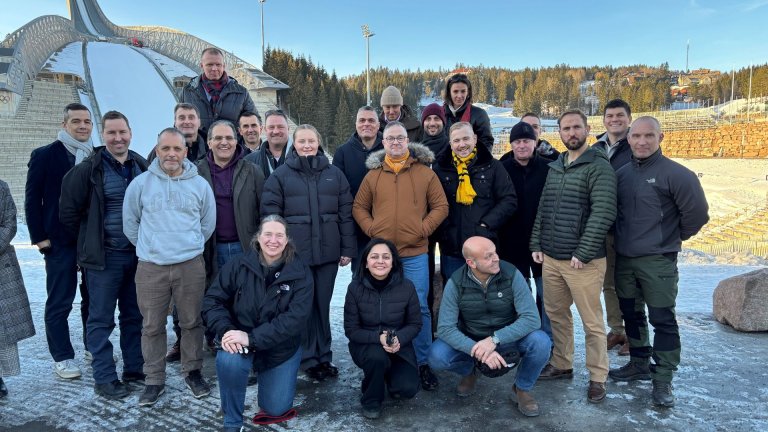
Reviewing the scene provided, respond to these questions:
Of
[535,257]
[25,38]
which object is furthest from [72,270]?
[25,38]

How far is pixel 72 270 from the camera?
3.90 meters

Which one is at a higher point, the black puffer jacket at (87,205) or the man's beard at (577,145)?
the man's beard at (577,145)

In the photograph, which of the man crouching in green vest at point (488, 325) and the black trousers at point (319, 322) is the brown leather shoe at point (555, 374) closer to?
the man crouching in green vest at point (488, 325)

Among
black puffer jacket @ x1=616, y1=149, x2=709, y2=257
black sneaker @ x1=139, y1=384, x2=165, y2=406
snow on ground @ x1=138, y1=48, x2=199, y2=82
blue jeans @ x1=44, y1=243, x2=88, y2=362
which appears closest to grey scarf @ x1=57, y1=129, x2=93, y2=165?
blue jeans @ x1=44, y1=243, x2=88, y2=362

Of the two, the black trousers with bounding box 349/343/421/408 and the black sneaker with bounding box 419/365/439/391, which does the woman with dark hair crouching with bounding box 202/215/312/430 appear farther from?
the black sneaker with bounding box 419/365/439/391

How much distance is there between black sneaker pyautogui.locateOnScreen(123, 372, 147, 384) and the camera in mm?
3802

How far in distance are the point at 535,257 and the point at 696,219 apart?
3.74 ft

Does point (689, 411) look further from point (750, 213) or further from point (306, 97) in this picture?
point (306, 97)

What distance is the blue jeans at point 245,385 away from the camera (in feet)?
9.80

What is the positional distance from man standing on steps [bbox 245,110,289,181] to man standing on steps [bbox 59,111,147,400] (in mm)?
1054

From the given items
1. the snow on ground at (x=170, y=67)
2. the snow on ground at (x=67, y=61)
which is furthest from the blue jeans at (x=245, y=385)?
the snow on ground at (x=170, y=67)

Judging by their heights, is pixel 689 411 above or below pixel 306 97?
below

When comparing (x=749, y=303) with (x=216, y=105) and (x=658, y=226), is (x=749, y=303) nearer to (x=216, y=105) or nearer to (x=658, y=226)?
(x=658, y=226)

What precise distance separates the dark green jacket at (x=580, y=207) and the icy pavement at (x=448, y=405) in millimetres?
1060
